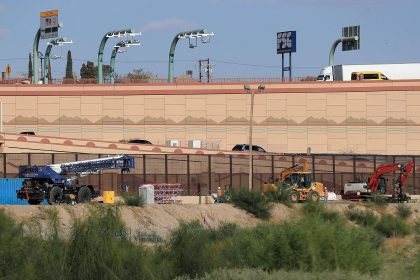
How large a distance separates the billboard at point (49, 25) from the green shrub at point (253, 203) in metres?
50.3

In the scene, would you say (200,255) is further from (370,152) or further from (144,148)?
(370,152)

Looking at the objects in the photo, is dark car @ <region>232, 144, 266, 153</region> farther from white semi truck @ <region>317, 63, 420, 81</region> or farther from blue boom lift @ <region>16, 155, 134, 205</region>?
blue boom lift @ <region>16, 155, 134, 205</region>

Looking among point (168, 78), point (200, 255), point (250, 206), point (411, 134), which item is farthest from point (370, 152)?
point (200, 255)

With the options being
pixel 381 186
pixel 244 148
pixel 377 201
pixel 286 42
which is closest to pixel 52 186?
pixel 377 201

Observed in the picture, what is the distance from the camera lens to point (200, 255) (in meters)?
23.3

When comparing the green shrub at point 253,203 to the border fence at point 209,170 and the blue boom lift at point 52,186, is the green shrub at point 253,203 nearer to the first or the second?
the blue boom lift at point 52,186

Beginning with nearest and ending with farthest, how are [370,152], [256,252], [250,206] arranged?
1. [256,252]
2. [250,206]
3. [370,152]

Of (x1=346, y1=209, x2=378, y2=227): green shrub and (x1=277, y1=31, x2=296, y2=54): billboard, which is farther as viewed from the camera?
(x1=277, y1=31, x2=296, y2=54): billboard

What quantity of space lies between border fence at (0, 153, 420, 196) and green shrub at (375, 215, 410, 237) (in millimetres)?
24997

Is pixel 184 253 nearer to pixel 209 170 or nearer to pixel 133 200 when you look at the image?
pixel 133 200

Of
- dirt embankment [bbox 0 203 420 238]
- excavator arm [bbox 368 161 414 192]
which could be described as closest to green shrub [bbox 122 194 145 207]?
dirt embankment [bbox 0 203 420 238]

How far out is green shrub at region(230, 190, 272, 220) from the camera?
59.2m

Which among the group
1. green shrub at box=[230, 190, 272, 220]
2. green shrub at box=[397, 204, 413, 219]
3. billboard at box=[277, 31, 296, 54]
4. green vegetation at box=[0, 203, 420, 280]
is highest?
billboard at box=[277, 31, 296, 54]

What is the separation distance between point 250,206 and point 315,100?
42.5m
